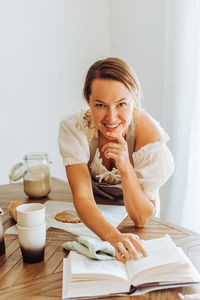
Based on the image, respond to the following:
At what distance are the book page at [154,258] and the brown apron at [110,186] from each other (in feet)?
1.66

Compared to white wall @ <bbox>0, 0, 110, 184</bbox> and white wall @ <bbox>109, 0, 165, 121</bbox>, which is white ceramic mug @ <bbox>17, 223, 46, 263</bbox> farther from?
white wall @ <bbox>0, 0, 110, 184</bbox>

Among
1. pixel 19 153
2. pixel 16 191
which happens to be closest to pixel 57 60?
pixel 19 153

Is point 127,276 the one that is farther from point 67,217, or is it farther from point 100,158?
point 100,158

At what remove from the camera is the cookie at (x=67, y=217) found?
128 cm

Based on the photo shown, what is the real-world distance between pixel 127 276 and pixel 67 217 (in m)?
0.51

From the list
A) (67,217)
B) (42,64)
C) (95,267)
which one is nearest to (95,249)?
(95,267)

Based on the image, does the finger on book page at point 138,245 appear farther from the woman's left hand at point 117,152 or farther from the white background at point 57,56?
the white background at point 57,56

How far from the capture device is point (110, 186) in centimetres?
149

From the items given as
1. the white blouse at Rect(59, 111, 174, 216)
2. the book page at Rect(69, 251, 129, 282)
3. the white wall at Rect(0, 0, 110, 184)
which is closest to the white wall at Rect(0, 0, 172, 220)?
the white wall at Rect(0, 0, 110, 184)

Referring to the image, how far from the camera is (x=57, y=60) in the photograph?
291 cm

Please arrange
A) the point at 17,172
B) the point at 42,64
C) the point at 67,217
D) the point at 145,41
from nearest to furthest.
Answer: the point at 67,217
the point at 17,172
the point at 145,41
the point at 42,64

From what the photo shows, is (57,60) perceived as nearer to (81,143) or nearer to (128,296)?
(81,143)

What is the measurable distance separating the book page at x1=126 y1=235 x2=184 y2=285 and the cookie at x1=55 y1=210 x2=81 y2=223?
0.38 metres

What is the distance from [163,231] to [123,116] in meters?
0.43
